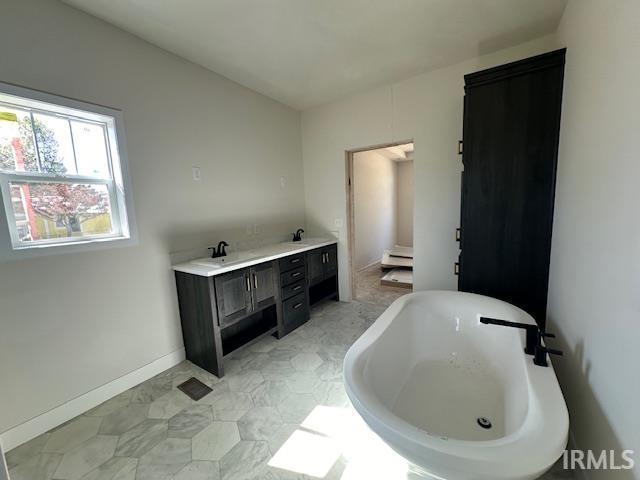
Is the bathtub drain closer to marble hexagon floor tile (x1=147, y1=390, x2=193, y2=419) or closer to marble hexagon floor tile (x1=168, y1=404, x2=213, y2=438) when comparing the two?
marble hexagon floor tile (x1=168, y1=404, x2=213, y2=438)

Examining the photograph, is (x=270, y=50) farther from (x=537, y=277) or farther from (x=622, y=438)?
(x=622, y=438)

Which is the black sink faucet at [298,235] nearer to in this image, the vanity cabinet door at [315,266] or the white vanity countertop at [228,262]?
the vanity cabinet door at [315,266]

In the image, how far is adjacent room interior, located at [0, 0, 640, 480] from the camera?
3.70 ft

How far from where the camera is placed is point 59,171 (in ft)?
A: 5.67

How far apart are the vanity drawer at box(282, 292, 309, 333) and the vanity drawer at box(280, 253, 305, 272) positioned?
35 cm

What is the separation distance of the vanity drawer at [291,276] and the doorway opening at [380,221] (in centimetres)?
91

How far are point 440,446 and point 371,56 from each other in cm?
283

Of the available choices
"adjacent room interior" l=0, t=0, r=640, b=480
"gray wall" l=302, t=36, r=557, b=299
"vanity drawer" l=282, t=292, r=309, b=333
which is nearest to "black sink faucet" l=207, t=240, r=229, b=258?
"adjacent room interior" l=0, t=0, r=640, b=480

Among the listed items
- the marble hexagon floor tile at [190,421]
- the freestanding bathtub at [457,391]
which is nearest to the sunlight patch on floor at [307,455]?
the freestanding bathtub at [457,391]

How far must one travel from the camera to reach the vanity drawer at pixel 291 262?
2.69 metres

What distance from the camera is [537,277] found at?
75.4 inches

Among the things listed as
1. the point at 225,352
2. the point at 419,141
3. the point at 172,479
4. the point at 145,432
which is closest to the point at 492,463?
the point at 172,479

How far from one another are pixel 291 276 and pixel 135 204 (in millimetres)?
1546

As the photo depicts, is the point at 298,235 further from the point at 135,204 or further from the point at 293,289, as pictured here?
the point at 135,204
